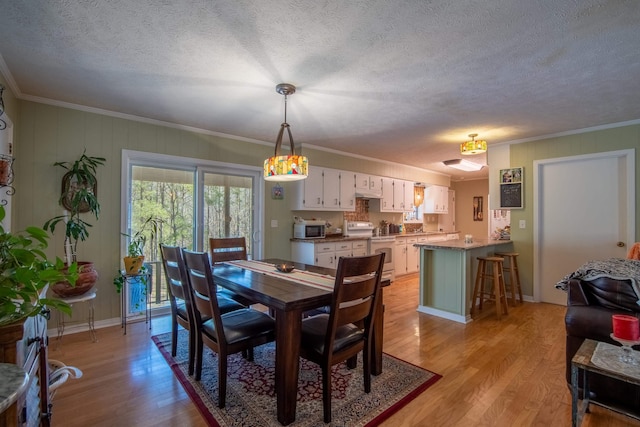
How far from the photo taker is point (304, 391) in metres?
2.11

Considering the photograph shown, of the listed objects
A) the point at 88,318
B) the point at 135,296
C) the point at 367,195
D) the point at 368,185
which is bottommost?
the point at 88,318

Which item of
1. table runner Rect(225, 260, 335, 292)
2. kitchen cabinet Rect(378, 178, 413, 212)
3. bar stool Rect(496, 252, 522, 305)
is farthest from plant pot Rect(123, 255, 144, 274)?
bar stool Rect(496, 252, 522, 305)

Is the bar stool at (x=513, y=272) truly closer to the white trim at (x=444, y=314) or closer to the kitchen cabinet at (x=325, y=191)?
the white trim at (x=444, y=314)

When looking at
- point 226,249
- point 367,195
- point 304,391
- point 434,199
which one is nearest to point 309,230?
point 367,195

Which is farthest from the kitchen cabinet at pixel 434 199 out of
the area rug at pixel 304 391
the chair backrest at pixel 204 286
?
the chair backrest at pixel 204 286

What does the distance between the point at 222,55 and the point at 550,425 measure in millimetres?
3079

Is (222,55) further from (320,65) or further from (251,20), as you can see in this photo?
(320,65)

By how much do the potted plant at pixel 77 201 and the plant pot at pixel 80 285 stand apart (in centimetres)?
1

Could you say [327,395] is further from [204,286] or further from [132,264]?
[132,264]

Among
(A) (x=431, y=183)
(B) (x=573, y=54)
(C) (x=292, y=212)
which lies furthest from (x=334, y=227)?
(B) (x=573, y=54)

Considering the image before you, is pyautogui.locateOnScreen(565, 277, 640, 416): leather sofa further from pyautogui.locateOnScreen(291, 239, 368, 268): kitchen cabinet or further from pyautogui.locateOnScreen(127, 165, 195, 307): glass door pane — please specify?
pyautogui.locateOnScreen(127, 165, 195, 307): glass door pane

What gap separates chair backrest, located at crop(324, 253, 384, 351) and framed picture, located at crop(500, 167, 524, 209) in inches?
140

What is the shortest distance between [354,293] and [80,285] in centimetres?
248

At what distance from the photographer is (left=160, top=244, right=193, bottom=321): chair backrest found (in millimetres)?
2201
